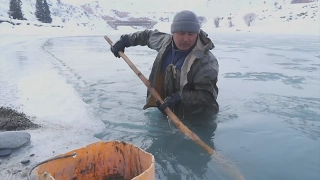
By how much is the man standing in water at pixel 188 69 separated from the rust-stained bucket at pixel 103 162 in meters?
1.23

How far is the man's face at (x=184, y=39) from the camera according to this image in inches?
123

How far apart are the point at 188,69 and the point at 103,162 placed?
159 centimetres

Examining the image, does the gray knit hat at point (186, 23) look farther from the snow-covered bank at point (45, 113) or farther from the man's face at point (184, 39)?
the snow-covered bank at point (45, 113)

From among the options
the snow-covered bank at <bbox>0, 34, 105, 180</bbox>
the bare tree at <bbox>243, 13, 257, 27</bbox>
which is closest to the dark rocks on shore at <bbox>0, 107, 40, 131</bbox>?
the snow-covered bank at <bbox>0, 34, 105, 180</bbox>

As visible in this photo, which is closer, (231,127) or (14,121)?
(14,121)

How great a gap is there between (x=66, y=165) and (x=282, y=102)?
3.69 metres

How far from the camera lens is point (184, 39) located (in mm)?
3145

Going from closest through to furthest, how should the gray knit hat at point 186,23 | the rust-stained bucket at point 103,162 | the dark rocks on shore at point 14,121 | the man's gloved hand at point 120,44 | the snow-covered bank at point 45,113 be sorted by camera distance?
1. the rust-stained bucket at point 103,162
2. the snow-covered bank at point 45,113
3. the dark rocks on shore at point 14,121
4. the gray knit hat at point 186,23
5. the man's gloved hand at point 120,44

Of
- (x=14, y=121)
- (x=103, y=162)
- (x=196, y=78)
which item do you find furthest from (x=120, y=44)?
(x=103, y=162)

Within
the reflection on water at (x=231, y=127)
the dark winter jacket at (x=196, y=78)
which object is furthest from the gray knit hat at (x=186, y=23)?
the reflection on water at (x=231, y=127)

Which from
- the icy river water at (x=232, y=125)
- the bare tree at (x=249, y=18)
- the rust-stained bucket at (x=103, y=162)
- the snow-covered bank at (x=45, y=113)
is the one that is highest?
the bare tree at (x=249, y=18)

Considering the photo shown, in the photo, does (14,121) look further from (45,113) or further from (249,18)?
(249,18)

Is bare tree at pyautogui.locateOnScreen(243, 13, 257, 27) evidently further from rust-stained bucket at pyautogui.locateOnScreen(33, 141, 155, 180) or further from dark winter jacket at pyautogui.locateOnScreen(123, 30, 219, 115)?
rust-stained bucket at pyautogui.locateOnScreen(33, 141, 155, 180)

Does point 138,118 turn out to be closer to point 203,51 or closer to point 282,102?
point 203,51
